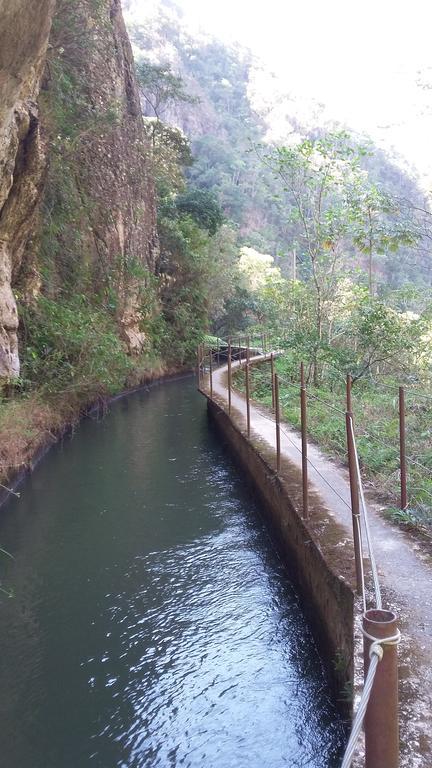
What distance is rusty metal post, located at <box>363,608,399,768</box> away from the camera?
58.1 inches

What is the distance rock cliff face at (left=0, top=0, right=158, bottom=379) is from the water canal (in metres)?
3.66

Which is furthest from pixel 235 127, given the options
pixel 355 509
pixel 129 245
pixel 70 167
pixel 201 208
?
pixel 355 509

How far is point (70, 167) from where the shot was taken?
14711mm

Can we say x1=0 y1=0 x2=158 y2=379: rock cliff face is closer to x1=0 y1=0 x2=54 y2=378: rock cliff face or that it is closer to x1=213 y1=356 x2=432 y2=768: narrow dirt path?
x1=0 y1=0 x2=54 y2=378: rock cliff face

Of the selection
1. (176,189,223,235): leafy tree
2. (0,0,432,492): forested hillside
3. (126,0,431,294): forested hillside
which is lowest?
(0,0,432,492): forested hillside

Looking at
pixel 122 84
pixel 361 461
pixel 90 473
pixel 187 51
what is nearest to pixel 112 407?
pixel 90 473

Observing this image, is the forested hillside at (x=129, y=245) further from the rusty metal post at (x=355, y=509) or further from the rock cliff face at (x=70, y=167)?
the rusty metal post at (x=355, y=509)

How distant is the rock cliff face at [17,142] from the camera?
7094 millimetres

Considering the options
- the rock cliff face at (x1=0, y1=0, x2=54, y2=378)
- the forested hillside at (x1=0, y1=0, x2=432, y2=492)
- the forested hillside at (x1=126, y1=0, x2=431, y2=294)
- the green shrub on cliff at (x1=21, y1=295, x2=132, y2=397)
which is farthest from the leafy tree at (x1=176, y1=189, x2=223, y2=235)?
the forested hillside at (x1=126, y1=0, x2=431, y2=294)

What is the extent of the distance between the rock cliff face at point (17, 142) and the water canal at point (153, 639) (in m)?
3.11

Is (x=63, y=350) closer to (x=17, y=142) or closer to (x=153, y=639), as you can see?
(x=17, y=142)

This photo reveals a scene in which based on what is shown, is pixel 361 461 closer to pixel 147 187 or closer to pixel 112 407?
pixel 112 407

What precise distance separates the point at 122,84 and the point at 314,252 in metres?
12.8

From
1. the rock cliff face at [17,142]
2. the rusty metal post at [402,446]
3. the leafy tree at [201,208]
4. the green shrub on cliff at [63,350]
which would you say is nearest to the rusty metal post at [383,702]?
the rusty metal post at [402,446]
